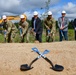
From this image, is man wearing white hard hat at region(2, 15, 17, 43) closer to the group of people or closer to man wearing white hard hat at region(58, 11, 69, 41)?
the group of people

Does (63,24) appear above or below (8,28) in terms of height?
above

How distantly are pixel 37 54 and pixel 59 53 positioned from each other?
792mm

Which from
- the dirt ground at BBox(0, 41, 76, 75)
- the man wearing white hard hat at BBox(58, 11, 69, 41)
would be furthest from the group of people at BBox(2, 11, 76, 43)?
the dirt ground at BBox(0, 41, 76, 75)

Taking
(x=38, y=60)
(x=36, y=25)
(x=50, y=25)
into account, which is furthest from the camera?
(x=50, y=25)

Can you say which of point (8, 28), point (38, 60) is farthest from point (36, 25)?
point (38, 60)

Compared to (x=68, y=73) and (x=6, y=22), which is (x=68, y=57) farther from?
(x=6, y=22)

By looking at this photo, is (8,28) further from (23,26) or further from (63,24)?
(63,24)

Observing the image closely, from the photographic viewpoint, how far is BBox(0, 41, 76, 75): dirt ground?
28.9ft

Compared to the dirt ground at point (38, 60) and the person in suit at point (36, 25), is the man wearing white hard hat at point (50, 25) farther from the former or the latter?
the dirt ground at point (38, 60)

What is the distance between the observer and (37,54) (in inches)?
391

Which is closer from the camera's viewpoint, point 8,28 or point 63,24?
point 63,24

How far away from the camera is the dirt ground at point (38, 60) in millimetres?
8820

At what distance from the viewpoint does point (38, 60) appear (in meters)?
9.48

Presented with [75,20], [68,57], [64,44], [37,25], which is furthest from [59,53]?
[75,20]
